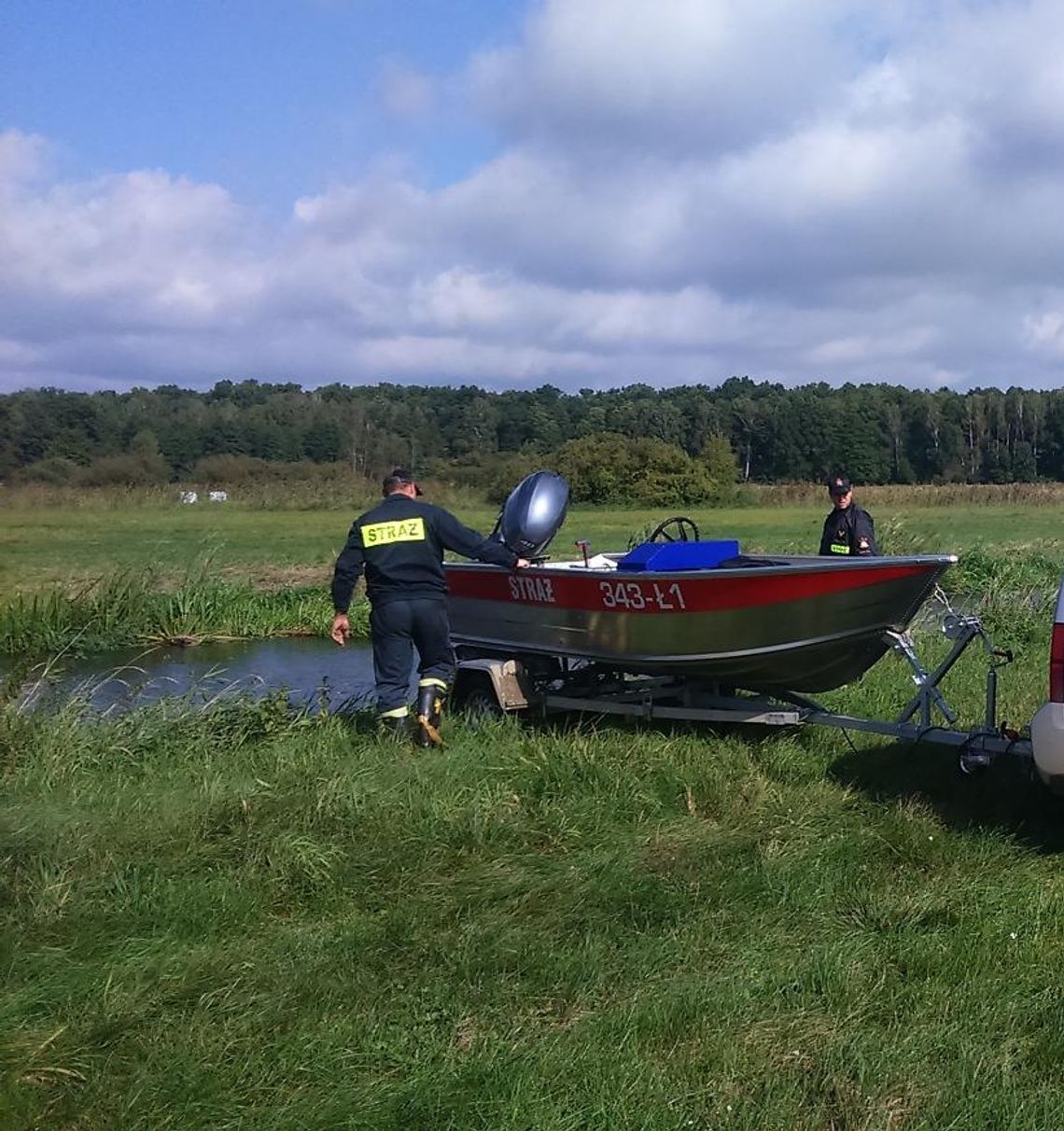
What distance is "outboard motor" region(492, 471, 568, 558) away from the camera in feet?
29.0

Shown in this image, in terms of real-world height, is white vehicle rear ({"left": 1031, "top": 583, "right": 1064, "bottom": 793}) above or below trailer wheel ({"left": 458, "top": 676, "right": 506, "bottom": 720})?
above

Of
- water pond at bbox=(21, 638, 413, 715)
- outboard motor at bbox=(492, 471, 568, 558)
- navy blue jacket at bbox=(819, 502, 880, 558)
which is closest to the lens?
outboard motor at bbox=(492, 471, 568, 558)

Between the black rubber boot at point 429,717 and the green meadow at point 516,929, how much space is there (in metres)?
0.23

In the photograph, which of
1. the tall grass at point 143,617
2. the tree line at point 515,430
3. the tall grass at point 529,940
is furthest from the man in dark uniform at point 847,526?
the tree line at point 515,430

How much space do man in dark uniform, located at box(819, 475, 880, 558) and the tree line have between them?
151ft

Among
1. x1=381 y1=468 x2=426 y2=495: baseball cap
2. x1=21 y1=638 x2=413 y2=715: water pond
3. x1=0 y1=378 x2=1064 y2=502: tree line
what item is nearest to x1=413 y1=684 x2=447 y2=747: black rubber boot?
x1=381 y1=468 x2=426 y2=495: baseball cap

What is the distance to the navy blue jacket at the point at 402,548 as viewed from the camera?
7.62m

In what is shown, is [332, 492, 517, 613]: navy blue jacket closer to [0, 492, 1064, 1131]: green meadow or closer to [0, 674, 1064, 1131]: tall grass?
[0, 492, 1064, 1131]: green meadow

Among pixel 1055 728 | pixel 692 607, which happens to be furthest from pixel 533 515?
pixel 1055 728

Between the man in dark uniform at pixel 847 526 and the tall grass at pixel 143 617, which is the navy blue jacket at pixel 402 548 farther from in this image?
the tall grass at pixel 143 617

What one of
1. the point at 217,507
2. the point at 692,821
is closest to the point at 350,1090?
the point at 692,821

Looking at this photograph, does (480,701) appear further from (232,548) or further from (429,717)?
(232,548)

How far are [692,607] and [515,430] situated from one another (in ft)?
265

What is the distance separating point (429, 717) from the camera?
7.46 m
